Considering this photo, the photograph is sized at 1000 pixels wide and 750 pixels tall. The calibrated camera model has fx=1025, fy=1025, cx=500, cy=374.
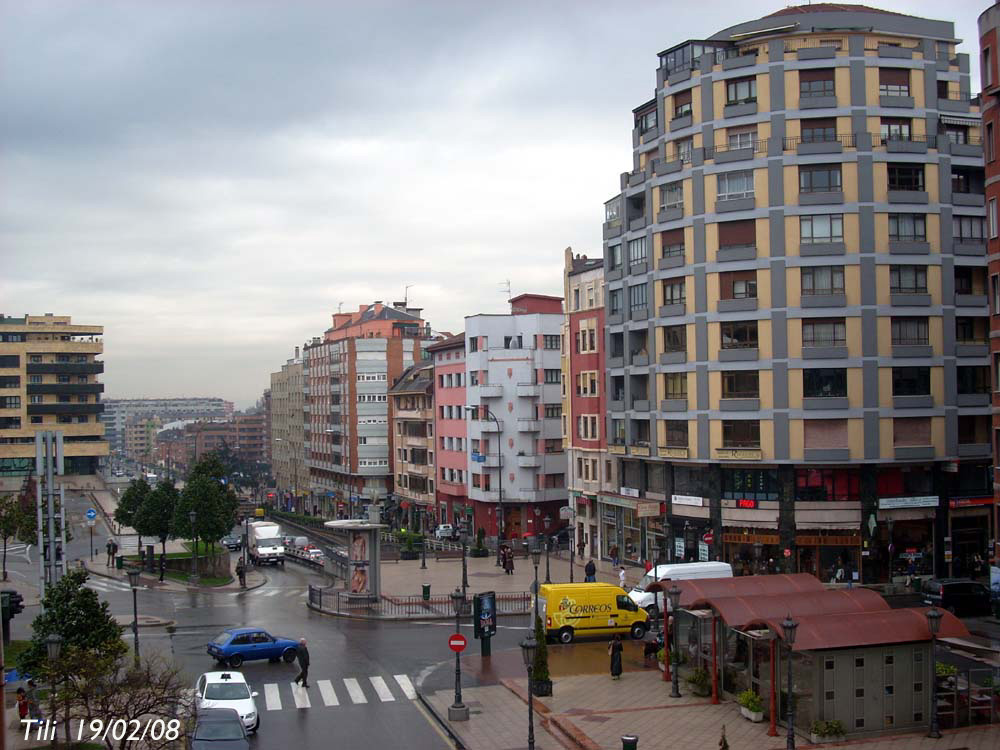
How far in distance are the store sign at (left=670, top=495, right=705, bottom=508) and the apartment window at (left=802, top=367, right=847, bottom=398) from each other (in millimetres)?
8303

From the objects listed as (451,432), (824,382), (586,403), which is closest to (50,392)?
(451,432)

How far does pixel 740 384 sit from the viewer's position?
181 feet

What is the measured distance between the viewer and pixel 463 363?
90625mm

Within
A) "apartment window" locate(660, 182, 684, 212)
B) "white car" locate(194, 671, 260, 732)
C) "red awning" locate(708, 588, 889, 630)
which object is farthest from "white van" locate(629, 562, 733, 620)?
"apartment window" locate(660, 182, 684, 212)

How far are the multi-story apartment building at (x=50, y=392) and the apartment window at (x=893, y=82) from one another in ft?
332

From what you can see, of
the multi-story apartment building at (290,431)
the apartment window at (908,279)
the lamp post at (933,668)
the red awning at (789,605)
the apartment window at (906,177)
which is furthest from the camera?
the multi-story apartment building at (290,431)

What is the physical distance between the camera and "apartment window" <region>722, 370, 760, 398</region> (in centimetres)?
5459

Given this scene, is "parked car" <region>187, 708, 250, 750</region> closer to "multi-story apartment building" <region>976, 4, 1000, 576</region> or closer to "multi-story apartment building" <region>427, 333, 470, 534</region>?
"multi-story apartment building" <region>976, 4, 1000, 576</region>

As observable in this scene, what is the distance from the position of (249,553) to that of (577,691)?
180ft

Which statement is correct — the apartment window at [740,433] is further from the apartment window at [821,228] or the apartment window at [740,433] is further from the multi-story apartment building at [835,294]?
the apartment window at [821,228]

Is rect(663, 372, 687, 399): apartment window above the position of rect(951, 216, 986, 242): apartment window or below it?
below

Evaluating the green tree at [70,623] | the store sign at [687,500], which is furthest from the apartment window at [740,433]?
the green tree at [70,623]

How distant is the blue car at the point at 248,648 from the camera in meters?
35.5

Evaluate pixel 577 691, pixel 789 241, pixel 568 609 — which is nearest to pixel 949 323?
pixel 789 241
